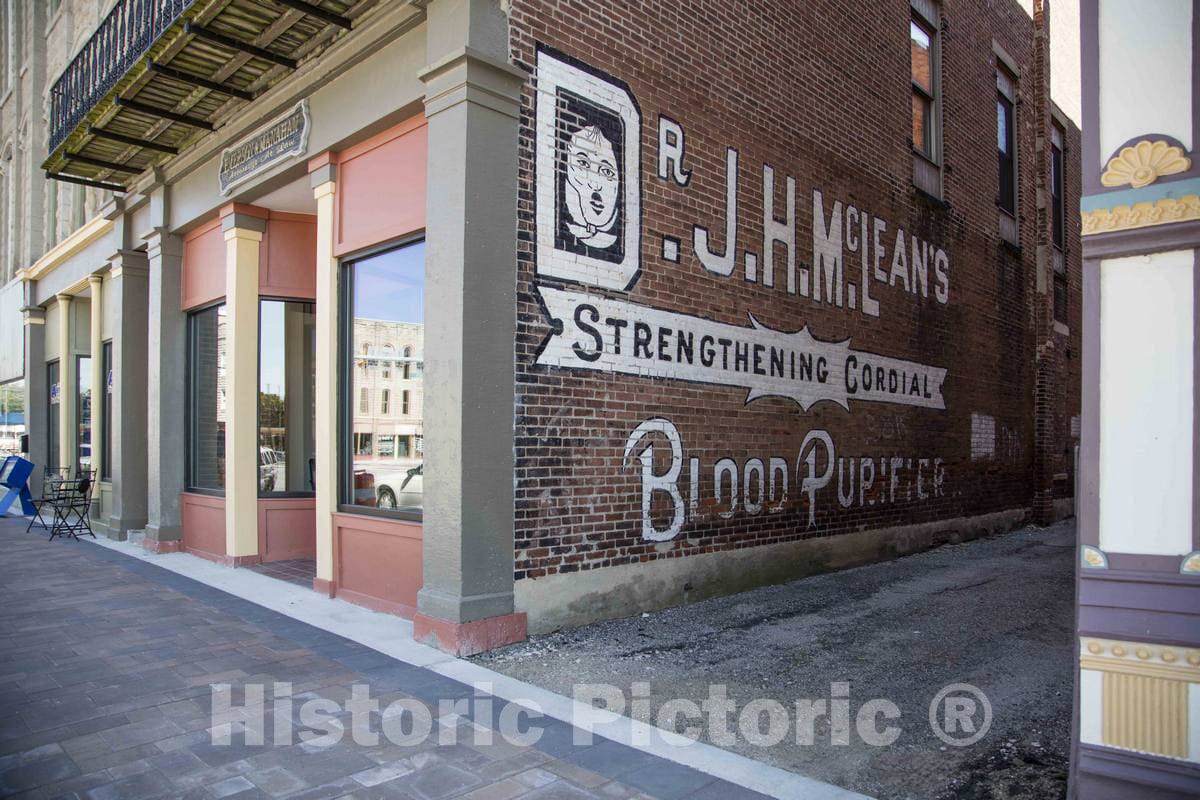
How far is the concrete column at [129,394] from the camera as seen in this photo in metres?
11.9

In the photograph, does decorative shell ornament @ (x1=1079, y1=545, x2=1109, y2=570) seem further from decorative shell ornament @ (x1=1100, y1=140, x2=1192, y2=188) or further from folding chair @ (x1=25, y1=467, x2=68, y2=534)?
folding chair @ (x1=25, y1=467, x2=68, y2=534)

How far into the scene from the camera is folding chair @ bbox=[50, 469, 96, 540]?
1240 centimetres

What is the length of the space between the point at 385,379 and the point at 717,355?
3185 millimetres

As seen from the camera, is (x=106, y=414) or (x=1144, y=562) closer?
(x=1144, y=562)

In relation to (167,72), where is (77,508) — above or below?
below

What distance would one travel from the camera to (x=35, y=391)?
1695cm

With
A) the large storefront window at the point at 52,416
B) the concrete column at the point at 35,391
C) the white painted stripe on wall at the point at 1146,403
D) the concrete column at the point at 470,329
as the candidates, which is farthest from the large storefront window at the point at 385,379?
the concrete column at the point at 35,391

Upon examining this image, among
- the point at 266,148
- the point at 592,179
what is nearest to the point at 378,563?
the point at 592,179

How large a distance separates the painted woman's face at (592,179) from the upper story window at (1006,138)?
33.8 ft

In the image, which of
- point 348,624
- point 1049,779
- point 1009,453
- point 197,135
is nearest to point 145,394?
point 197,135

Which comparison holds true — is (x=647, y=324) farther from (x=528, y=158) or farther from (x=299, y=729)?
(x=299, y=729)

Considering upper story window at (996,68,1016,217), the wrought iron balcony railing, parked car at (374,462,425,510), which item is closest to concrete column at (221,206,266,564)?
the wrought iron balcony railing

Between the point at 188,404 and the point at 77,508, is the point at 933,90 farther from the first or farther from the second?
the point at 77,508

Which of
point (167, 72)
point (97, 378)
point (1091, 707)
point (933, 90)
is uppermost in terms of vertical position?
point (933, 90)
